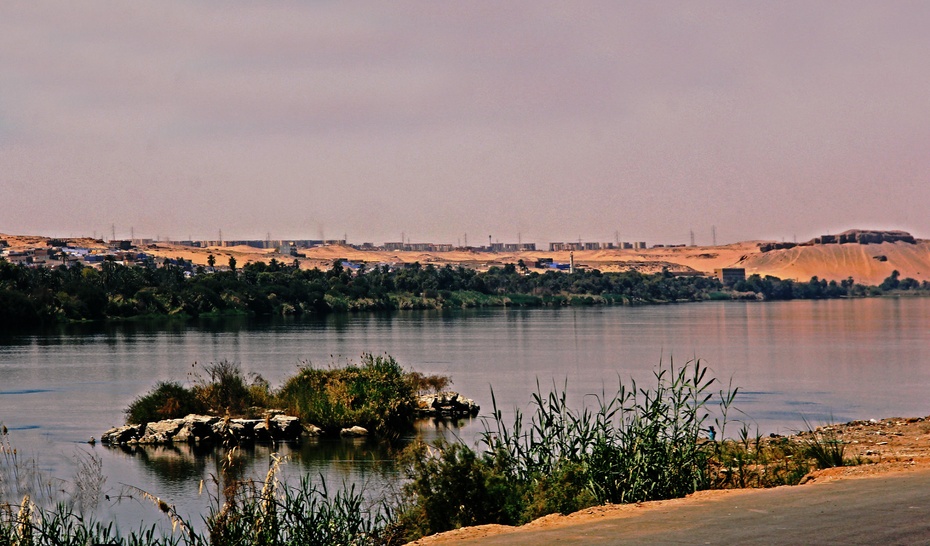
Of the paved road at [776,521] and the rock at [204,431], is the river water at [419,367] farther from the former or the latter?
the paved road at [776,521]

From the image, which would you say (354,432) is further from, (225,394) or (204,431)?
(225,394)

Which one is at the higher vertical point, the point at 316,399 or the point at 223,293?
the point at 223,293

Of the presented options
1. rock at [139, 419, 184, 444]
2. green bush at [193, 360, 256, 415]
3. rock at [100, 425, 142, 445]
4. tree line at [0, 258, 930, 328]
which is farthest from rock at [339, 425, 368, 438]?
tree line at [0, 258, 930, 328]

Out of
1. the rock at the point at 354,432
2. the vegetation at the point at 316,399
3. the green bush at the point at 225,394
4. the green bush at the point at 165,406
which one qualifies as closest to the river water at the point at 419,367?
the rock at the point at 354,432

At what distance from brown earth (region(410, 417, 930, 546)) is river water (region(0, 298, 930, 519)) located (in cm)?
292

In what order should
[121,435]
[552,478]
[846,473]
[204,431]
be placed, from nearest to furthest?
[552,478], [846,473], [121,435], [204,431]

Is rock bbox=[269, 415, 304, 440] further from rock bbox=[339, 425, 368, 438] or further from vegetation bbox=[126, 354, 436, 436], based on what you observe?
rock bbox=[339, 425, 368, 438]

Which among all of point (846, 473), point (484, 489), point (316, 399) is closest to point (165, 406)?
point (316, 399)

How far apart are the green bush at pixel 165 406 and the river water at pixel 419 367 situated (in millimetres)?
1846

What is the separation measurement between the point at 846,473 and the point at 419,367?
4261 centimetres

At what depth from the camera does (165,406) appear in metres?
35.6

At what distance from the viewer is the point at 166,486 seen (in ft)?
87.6

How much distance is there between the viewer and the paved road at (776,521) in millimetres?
11484

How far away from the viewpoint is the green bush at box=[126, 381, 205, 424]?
35.4 metres
